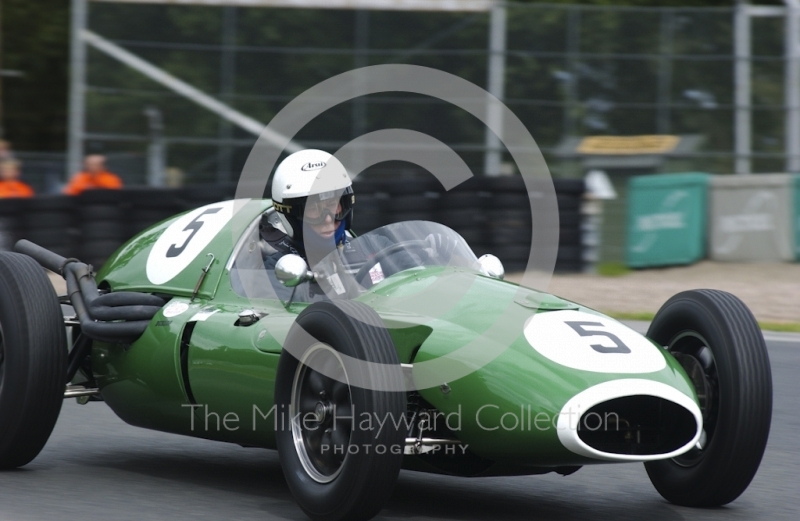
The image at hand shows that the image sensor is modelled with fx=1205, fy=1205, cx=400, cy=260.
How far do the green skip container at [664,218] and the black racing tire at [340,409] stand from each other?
10.3m

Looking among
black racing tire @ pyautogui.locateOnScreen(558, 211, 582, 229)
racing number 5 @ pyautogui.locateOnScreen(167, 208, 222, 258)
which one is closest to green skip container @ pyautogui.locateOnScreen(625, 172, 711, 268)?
black racing tire @ pyautogui.locateOnScreen(558, 211, 582, 229)

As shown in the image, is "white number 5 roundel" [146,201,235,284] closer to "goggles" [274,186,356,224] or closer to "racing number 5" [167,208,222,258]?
"racing number 5" [167,208,222,258]

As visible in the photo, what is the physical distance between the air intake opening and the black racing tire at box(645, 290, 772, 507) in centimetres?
25

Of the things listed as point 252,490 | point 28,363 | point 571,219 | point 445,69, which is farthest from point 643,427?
point 445,69

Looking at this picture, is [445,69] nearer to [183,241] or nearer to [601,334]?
[183,241]

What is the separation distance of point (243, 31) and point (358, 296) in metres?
10.5

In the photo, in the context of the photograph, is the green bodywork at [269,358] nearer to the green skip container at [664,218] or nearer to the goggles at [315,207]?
the goggles at [315,207]

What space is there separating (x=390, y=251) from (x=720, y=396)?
1.56 metres

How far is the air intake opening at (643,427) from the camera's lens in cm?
436

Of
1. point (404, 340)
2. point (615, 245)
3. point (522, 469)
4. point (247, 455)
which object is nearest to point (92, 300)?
point (247, 455)

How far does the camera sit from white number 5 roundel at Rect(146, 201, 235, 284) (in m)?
5.88

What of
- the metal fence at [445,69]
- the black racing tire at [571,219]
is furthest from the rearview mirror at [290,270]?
the metal fence at [445,69]

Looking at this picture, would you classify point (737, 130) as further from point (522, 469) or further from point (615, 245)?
point (522, 469)

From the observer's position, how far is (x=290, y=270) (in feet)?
16.6
